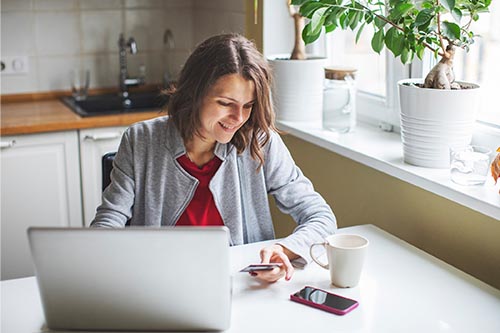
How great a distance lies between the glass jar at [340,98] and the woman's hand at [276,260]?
794 mm

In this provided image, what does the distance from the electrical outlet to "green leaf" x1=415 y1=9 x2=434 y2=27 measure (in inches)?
82.5

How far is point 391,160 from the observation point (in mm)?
2041

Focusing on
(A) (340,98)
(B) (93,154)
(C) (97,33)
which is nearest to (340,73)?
(A) (340,98)

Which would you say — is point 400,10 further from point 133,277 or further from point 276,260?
point 133,277

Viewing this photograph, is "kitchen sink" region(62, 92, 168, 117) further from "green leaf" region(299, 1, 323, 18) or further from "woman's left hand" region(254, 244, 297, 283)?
"woman's left hand" region(254, 244, 297, 283)

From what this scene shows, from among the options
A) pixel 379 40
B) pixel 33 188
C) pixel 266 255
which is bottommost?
pixel 33 188

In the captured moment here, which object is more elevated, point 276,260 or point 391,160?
point 391,160

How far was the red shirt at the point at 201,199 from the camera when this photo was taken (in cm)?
189

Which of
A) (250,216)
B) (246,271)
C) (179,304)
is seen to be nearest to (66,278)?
(179,304)

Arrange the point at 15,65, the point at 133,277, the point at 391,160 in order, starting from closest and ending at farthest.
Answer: the point at 133,277 → the point at 391,160 → the point at 15,65

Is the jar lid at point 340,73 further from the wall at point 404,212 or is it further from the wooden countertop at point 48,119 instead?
the wooden countertop at point 48,119

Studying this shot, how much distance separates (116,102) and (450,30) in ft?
6.42

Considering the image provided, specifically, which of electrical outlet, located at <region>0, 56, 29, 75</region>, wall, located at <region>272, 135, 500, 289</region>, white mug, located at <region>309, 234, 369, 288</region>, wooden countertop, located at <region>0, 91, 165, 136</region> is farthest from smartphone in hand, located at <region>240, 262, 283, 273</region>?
electrical outlet, located at <region>0, 56, 29, 75</region>

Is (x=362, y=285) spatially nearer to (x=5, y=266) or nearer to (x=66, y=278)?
(x=66, y=278)
